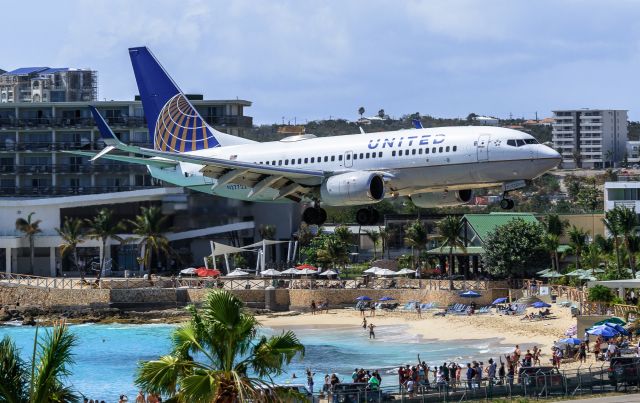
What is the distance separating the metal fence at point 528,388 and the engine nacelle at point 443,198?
48.2ft

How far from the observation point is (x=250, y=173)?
6075cm

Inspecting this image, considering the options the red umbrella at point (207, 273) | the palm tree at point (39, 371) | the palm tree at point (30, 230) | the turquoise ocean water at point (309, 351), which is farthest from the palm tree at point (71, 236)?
the palm tree at point (39, 371)

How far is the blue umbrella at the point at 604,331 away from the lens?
2243 inches

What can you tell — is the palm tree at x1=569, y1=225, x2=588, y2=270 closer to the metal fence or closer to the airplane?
the airplane

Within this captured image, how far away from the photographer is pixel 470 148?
55156 millimetres

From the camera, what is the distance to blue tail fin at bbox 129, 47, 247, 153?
73.8 metres

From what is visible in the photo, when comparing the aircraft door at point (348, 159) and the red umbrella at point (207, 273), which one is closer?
the aircraft door at point (348, 159)

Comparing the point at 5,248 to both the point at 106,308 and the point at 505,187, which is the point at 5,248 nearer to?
the point at 106,308

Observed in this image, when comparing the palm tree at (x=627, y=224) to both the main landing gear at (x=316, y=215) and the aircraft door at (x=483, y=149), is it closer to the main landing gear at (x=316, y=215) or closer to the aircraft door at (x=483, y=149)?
the main landing gear at (x=316, y=215)

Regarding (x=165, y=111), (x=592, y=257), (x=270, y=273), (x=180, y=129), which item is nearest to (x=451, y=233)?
(x=592, y=257)

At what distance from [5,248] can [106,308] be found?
71.1 feet

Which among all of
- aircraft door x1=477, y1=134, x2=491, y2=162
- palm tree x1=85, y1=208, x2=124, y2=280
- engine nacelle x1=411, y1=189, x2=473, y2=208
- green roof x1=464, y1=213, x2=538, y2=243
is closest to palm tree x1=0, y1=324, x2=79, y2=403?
aircraft door x1=477, y1=134, x2=491, y2=162

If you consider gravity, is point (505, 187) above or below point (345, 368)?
above

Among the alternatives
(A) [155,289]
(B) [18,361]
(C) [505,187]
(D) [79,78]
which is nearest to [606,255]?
(A) [155,289]
